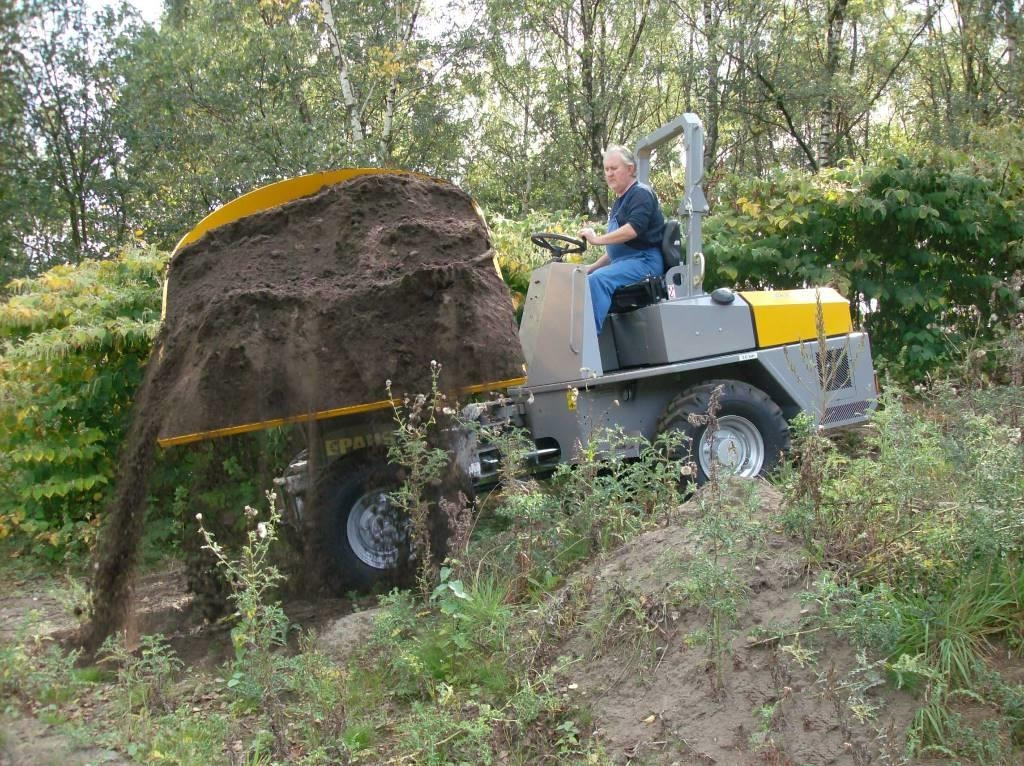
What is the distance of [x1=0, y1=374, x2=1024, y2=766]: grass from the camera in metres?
3.33

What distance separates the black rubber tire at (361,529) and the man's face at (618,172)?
2.47 meters

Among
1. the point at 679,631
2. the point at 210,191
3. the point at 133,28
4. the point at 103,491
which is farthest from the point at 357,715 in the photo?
the point at 133,28

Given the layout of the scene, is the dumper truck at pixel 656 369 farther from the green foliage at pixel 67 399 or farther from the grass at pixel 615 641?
the green foliage at pixel 67 399

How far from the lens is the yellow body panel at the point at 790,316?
638cm

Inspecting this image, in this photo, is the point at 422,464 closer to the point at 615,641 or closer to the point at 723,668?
the point at 615,641

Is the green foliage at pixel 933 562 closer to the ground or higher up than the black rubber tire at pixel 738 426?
closer to the ground

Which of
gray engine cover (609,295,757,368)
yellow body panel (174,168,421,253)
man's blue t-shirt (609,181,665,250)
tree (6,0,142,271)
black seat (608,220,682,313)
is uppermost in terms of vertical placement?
tree (6,0,142,271)

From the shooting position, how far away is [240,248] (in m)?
5.22

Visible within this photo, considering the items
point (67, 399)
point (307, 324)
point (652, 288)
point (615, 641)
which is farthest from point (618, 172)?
point (67, 399)

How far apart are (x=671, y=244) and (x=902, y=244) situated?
439 centimetres

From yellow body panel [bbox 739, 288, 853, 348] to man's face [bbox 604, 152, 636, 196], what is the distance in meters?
1.09

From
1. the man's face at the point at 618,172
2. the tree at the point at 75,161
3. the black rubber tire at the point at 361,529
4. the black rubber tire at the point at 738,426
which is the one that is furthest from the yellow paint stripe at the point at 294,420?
the tree at the point at 75,161

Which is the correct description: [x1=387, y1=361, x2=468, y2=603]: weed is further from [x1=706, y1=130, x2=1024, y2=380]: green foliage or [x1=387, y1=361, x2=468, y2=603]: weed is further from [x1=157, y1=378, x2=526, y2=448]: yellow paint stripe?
[x1=706, y1=130, x2=1024, y2=380]: green foliage

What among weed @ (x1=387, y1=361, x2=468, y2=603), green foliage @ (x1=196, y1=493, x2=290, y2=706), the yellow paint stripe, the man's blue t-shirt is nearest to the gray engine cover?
the man's blue t-shirt
